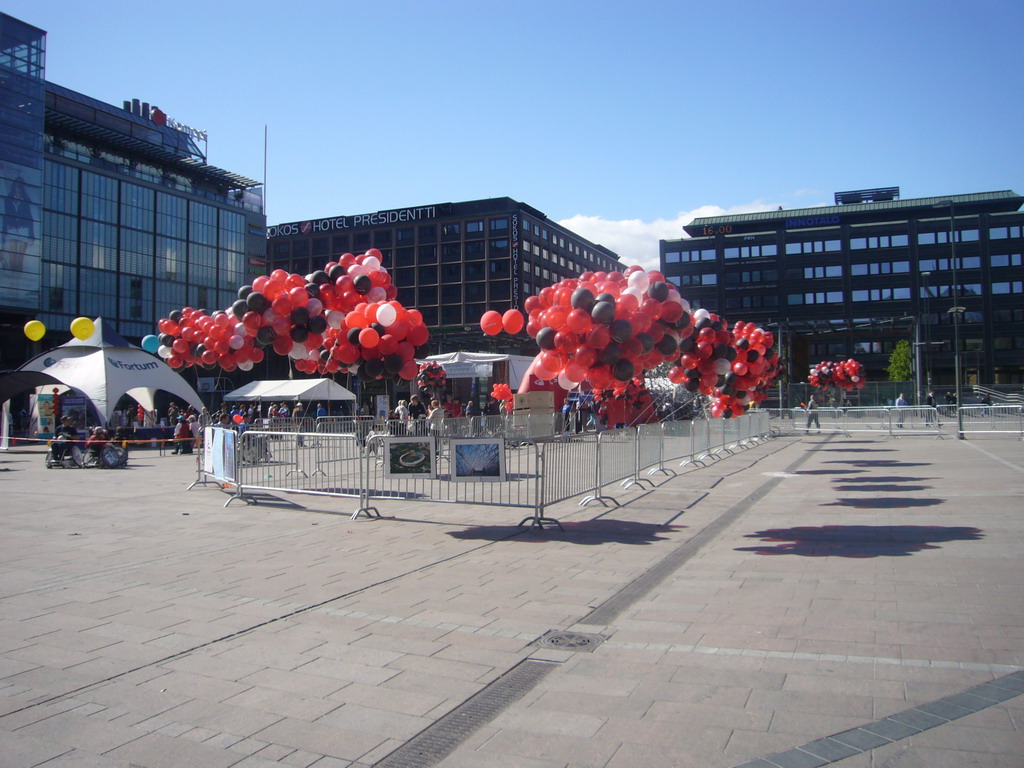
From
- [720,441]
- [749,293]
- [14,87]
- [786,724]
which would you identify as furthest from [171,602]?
[749,293]

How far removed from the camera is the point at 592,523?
1012 cm

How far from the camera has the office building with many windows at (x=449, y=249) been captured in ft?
243

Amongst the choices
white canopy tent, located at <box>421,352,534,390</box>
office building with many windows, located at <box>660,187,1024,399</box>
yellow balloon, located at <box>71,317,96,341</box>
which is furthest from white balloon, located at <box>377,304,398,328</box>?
office building with many windows, located at <box>660,187,1024,399</box>

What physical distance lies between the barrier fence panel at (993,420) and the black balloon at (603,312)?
22322mm

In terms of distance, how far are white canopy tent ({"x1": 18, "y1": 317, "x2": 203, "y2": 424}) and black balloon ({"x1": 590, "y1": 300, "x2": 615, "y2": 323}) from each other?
2260 cm

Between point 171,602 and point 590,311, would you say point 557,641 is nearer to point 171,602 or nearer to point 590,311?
point 171,602

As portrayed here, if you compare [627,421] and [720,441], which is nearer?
[720,441]

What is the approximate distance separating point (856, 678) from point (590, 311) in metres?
5.78

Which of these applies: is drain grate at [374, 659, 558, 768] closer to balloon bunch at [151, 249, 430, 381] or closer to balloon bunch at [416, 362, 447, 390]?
balloon bunch at [151, 249, 430, 381]

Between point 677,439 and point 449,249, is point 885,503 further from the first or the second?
point 449,249

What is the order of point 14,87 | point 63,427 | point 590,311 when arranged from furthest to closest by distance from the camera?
point 14,87
point 63,427
point 590,311

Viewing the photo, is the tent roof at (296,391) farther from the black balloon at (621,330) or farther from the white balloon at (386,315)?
the black balloon at (621,330)

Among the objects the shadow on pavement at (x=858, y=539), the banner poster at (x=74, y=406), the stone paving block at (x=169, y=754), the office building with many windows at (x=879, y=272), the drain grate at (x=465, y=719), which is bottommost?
the stone paving block at (x=169, y=754)

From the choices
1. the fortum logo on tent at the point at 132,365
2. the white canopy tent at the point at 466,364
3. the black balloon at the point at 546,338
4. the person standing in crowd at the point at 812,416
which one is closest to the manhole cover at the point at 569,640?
the black balloon at the point at 546,338
